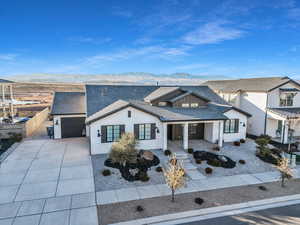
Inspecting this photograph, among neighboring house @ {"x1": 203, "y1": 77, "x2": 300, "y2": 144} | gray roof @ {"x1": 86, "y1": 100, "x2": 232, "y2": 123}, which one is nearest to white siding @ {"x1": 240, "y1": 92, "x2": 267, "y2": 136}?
neighboring house @ {"x1": 203, "y1": 77, "x2": 300, "y2": 144}

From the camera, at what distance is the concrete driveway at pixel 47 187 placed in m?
8.37

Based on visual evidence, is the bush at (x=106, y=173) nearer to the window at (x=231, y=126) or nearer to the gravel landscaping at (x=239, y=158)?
the gravel landscaping at (x=239, y=158)

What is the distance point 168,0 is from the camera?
55.3 feet

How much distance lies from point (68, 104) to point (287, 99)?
86.0 ft

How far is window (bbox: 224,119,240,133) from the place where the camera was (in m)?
20.4

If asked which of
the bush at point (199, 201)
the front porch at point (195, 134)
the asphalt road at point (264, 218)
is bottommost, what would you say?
the asphalt road at point (264, 218)

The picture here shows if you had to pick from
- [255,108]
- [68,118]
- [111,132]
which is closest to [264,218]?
[111,132]

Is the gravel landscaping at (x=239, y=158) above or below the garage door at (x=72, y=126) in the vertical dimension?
below

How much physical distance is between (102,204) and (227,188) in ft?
23.3

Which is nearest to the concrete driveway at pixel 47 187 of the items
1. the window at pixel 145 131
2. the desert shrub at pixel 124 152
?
the desert shrub at pixel 124 152

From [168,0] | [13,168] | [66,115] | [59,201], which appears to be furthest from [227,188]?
[66,115]

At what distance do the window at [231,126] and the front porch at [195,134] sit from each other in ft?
4.68

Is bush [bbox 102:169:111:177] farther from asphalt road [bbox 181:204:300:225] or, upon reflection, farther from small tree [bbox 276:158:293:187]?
small tree [bbox 276:158:293:187]

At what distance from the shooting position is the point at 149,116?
17.5 meters
